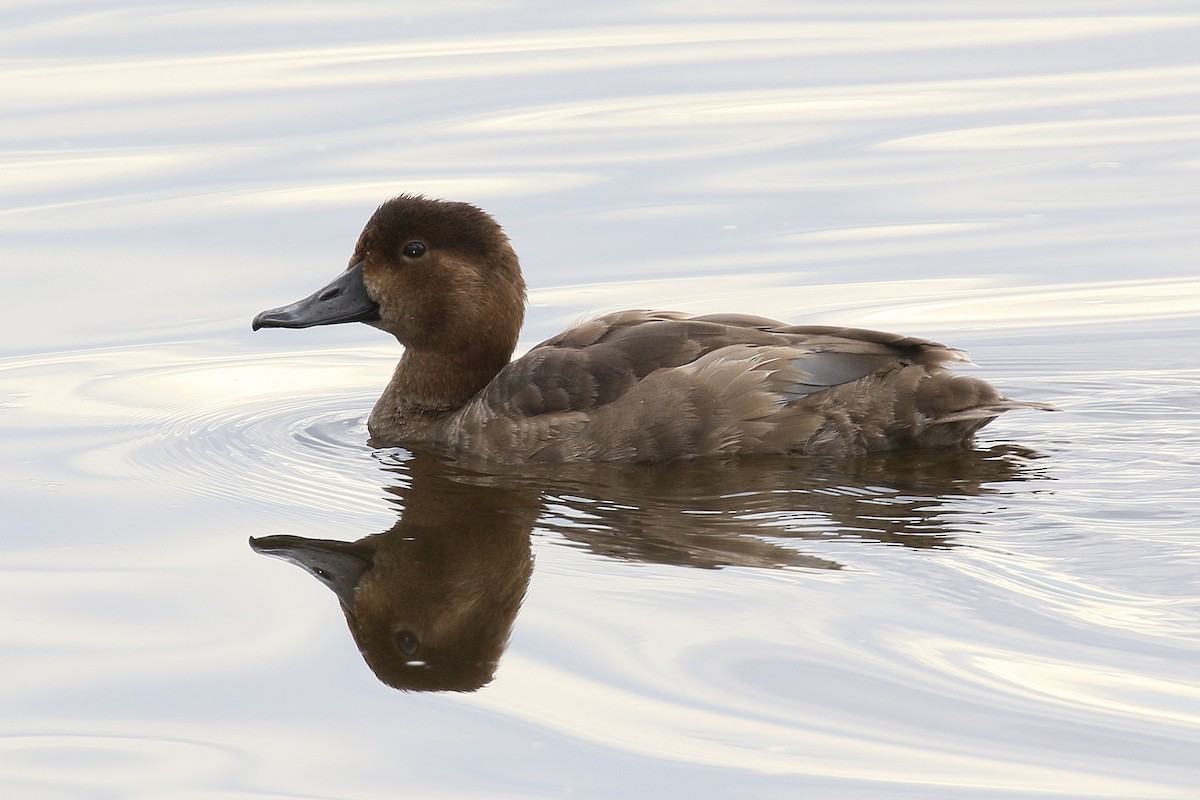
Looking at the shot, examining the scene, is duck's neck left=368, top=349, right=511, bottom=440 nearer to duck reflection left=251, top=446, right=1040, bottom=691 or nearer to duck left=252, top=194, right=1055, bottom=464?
duck left=252, top=194, right=1055, bottom=464

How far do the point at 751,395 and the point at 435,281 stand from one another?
169cm

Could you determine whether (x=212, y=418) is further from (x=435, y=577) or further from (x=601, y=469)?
(x=435, y=577)

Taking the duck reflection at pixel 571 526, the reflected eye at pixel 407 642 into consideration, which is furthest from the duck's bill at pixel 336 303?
the reflected eye at pixel 407 642

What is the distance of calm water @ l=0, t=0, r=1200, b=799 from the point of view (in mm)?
5500

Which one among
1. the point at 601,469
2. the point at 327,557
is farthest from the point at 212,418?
the point at 327,557

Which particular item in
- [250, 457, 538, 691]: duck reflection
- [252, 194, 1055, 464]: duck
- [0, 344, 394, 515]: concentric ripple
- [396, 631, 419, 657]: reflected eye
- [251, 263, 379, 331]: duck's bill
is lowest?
[396, 631, 419, 657]: reflected eye

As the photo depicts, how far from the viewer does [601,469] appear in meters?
8.07

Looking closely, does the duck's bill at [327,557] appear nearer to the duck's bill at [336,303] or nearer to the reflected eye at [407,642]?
the reflected eye at [407,642]

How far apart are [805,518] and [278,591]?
6.41 ft

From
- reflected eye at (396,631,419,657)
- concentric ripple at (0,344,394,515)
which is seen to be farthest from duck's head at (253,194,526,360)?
reflected eye at (396,631,419,657)

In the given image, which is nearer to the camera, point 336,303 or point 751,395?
point 751,395

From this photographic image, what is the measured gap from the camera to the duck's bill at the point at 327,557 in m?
6.84

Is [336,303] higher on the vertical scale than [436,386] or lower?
higher

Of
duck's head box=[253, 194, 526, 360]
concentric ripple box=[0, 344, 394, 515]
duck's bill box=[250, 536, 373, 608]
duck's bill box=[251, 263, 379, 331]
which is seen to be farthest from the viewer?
duck's bill box=[251, 263, 379, 331]
